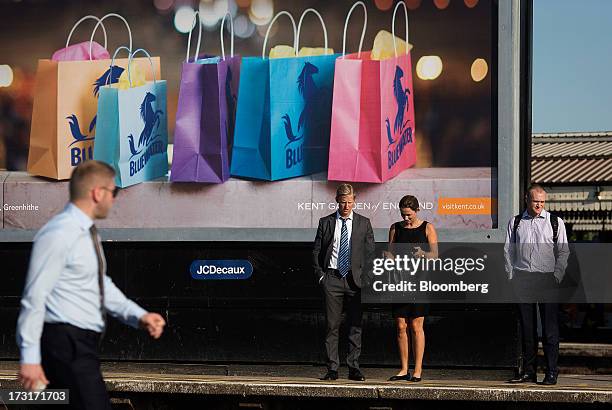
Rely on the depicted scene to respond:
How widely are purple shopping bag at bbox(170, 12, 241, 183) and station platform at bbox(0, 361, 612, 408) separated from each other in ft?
5.43

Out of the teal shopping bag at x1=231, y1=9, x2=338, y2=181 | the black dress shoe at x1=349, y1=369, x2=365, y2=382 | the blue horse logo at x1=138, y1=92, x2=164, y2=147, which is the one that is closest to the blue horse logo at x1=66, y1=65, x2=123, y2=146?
the blue horse logo at x1=138, y1=92, x2=164, y2=147

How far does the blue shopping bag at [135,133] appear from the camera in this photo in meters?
10.4

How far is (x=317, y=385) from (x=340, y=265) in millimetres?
1039

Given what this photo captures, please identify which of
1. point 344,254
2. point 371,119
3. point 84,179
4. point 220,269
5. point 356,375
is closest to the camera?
point 84,179

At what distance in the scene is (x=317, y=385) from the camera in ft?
31.1

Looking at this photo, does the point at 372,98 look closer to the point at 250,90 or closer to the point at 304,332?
the point at 250,90

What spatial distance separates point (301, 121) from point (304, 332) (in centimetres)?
178

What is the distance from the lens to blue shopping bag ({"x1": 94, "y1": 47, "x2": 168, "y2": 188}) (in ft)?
34.2

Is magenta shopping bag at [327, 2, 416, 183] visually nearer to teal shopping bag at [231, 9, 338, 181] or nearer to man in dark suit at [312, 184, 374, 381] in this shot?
teal shopping bag at [231, 9, 338, 181]

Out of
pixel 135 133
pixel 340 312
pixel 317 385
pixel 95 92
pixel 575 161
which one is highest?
pixel 95 92

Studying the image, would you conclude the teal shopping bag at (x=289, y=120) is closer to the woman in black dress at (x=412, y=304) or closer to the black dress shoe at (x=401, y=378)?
the woman in black dress at (x=412, y=304)

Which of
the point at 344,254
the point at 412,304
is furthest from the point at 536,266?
the point at 344,254

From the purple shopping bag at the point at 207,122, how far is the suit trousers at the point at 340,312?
131cm

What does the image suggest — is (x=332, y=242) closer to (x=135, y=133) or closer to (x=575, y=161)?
(x=135, y=133)
